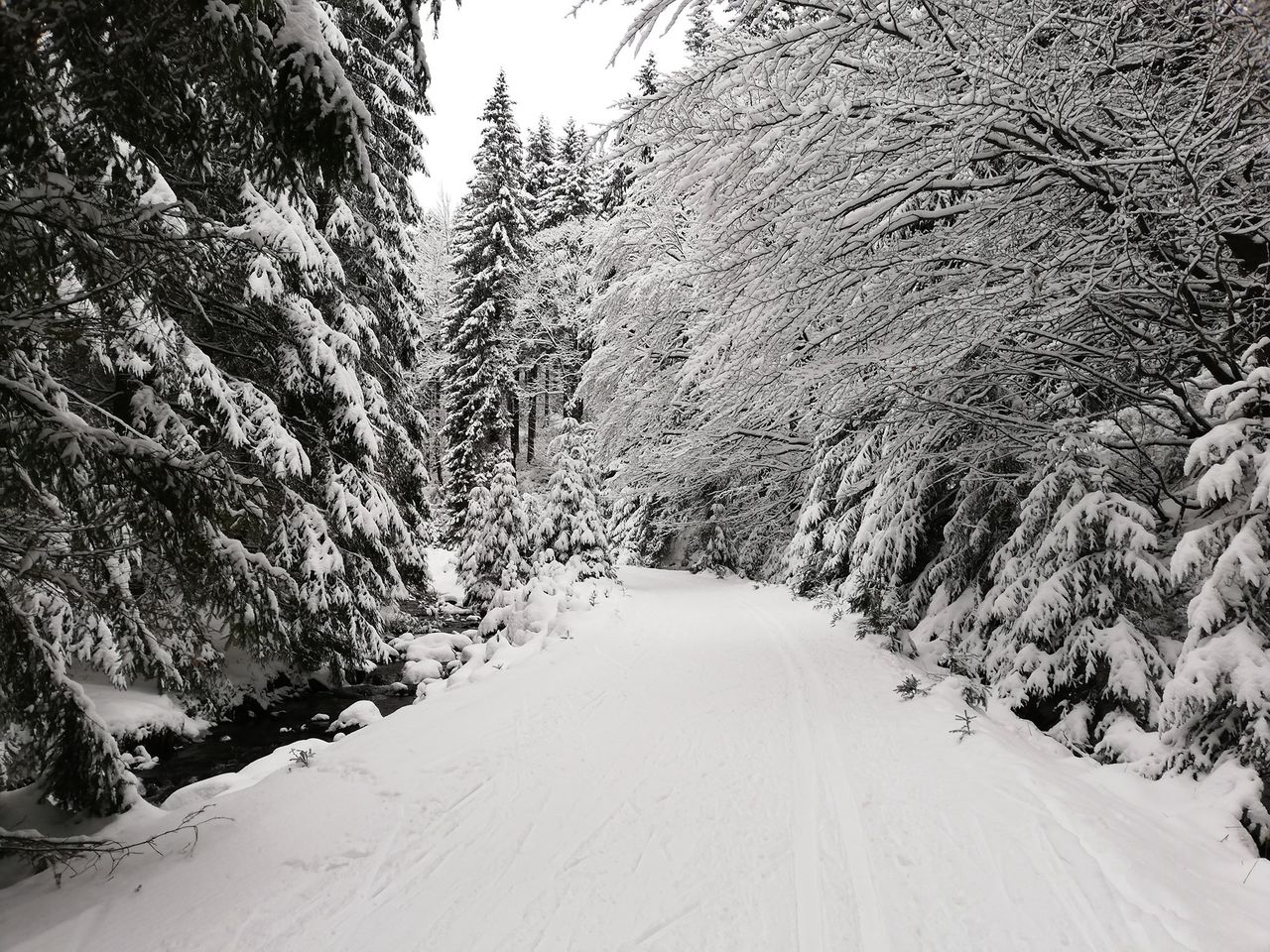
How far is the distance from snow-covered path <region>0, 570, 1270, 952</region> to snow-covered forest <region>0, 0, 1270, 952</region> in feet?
0.09

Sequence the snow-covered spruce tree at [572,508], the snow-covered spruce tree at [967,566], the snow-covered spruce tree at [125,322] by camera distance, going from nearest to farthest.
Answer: the snow-covered spruce tree at [125,322] → the snow-covered spruce tree at [967,566] → the snow-covered spruce tree at [572,508]

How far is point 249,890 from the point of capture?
3154 millimetres

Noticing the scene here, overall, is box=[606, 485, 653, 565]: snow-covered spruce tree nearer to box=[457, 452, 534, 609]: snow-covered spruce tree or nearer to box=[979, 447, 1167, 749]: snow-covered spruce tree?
box=[457, 452, 534, 609]: snow-covered spruce tree

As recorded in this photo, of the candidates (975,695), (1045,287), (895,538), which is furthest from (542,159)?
(975,695)

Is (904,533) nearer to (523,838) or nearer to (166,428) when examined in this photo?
(523,838)

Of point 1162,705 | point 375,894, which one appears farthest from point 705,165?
point 375,894

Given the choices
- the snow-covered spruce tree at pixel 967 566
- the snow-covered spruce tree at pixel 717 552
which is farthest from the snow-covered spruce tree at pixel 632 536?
the snow-covered spruce tree at pixel 967 566

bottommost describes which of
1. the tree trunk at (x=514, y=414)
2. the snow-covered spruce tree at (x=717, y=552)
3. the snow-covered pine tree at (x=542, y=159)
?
the snow-covered spruce tree at (x=717, y=552)

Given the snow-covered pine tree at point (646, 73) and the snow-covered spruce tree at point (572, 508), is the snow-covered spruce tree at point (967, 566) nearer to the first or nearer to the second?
the snow-covered spruce tree at point (572, 508)

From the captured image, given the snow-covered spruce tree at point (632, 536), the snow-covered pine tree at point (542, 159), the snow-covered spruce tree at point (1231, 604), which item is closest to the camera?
the snow-covered spruce tree at point (1231, 604)

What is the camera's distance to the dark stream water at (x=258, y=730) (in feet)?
21.7

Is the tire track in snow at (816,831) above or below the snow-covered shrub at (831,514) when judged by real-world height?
below

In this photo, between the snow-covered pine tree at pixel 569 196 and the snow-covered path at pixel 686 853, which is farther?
the snow-covered pine tree at pixel 569 196

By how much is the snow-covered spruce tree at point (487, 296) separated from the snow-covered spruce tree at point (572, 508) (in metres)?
4.86
